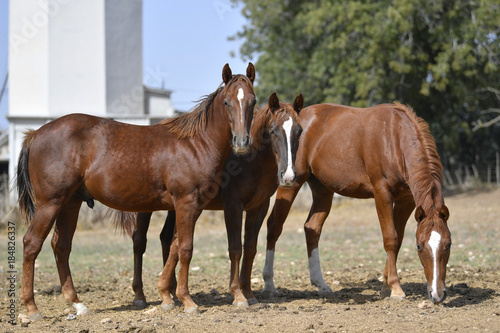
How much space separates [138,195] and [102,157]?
0.58 metres

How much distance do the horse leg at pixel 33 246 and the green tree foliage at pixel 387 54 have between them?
647 inches

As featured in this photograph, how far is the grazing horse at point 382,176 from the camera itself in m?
5.79

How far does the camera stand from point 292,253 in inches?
458

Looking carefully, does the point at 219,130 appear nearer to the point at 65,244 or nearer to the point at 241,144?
the point at 241,144

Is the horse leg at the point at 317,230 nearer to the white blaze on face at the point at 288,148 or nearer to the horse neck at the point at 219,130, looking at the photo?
the white blaze on face at the point at 288,148

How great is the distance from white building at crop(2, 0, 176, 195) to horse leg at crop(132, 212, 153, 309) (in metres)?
15.7

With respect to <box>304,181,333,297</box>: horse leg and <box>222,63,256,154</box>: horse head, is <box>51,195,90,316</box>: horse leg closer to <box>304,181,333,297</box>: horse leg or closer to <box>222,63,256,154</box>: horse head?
<box>222,63,256,154</box>: horse head

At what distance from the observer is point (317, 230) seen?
771 centimetres

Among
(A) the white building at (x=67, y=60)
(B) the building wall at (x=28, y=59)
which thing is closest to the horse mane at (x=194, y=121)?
(A) the white building at (x=67, y=60)

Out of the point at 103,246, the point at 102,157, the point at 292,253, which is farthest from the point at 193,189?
the point at 103,246

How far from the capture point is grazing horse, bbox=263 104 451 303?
579 cm

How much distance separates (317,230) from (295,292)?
0.92m

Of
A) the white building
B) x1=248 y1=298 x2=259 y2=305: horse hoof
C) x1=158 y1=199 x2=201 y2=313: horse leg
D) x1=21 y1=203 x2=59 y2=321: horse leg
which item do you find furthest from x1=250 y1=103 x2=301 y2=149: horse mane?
the white building

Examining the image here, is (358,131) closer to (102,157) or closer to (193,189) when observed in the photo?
(193,189)
